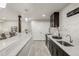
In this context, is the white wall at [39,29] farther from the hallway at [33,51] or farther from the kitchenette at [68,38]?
the kitchenette at [68,38]

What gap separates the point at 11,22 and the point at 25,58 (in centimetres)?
968

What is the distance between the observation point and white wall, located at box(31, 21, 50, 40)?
9.62m

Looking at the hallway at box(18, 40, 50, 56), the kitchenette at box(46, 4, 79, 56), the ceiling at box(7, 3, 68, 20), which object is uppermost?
the ceiling at box(7, 3, 68, 20)

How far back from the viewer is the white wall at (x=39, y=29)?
9.62 metres

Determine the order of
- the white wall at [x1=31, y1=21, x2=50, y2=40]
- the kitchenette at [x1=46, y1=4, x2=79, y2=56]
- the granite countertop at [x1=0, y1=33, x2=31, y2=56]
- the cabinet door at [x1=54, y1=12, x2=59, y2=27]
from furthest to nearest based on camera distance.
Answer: the white wall at [x1=31, y1=21, x2=50, y2=40], the cabinet door at [x1=54, y1=12, x2=59, y2=27], the kitchenette at [x1=46, y1=4, x2=79, y2=56], the granite countertop at [x1=0, y1=33, x2=31, y2=56]

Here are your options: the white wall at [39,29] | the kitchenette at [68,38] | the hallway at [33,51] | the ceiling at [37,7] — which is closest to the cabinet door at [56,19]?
the kitchenette at [68,38]

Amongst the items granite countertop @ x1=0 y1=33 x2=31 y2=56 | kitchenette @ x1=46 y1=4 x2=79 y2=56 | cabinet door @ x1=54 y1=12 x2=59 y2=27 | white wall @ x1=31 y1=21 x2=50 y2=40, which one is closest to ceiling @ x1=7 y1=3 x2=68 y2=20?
kitchenette @ x1=46 y1=4 x2=79 y2=56

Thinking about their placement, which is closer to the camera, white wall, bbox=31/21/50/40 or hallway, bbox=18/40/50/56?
hallway, bbox=18/40/50/56

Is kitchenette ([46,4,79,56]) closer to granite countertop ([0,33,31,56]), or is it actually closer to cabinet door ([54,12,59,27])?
cabinet door ([54,12,59,27])

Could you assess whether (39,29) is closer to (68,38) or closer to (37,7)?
(37,7)

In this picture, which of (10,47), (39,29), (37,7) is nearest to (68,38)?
(37,7)

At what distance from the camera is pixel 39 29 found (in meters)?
9.68

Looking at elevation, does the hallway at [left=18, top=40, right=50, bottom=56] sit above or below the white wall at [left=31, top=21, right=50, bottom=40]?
below

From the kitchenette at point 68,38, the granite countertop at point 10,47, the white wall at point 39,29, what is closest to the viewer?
the granite countertop at point 10,47
